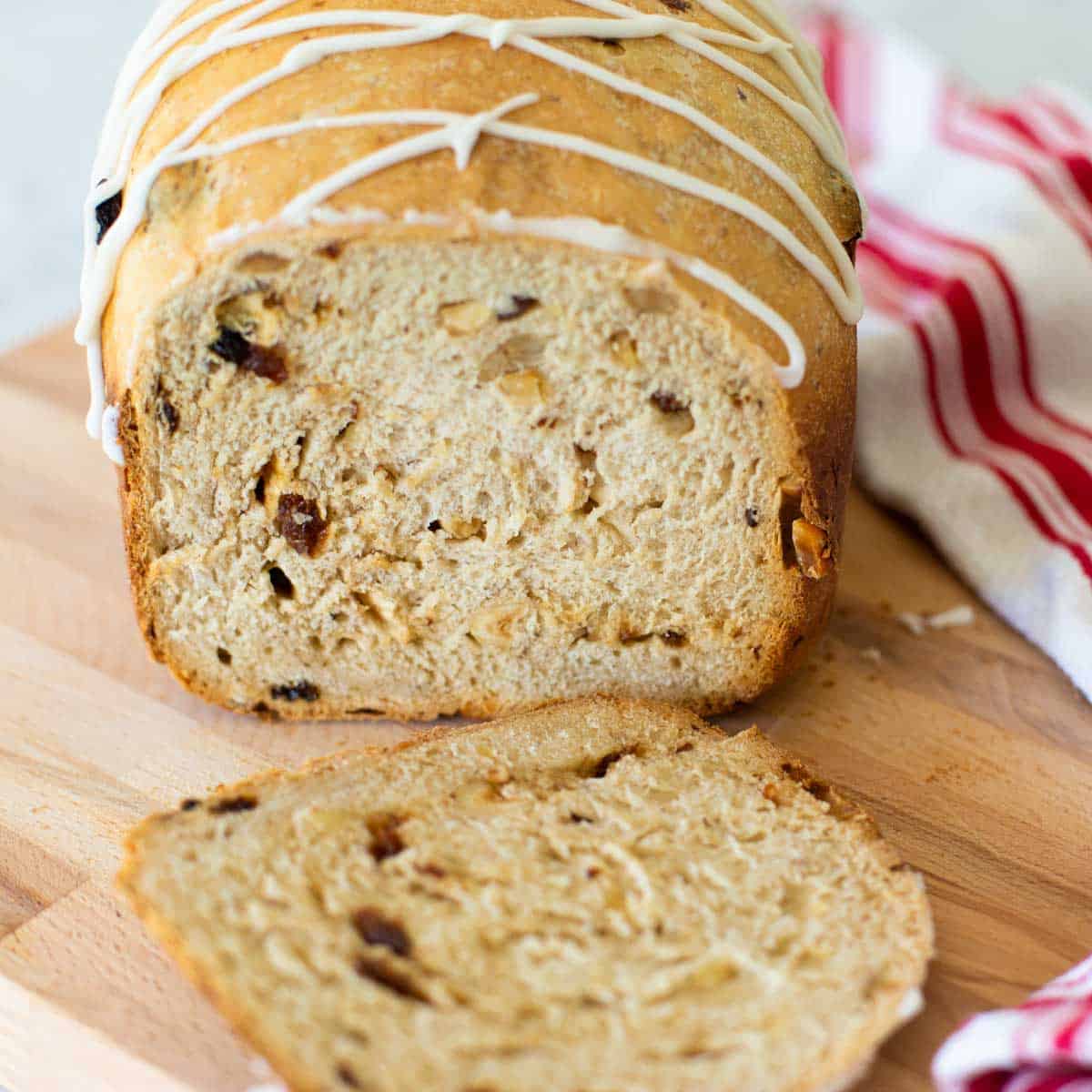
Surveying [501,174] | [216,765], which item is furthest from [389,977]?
[501,174]

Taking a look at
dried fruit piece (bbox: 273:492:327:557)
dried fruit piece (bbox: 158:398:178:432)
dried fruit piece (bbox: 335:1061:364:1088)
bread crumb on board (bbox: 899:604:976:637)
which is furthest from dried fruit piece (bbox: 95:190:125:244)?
bread crumb on board (bbox: 899:604:976:637)

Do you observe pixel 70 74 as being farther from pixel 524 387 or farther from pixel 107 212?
pixel 524 387

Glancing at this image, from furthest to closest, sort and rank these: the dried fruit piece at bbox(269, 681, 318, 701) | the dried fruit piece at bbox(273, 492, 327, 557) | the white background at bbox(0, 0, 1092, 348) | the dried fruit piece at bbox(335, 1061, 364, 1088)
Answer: the white background at bbox(0, 0, 1092, 348) < the dried fruit piece at bbox(269, 681, 318, 701) < the dried fruit piece at bbox(273, 492, 327, 557) < the dried fruit piece at bbox(335, 1061, 364, 1088)

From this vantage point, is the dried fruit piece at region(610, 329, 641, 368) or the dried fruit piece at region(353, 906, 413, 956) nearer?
the dried fruit piece at region(353, 906, 413, 956)

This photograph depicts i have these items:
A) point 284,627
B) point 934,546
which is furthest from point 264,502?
point 934,546

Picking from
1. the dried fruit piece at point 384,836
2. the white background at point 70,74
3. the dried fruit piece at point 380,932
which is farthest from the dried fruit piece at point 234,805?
the white background at point 70,74

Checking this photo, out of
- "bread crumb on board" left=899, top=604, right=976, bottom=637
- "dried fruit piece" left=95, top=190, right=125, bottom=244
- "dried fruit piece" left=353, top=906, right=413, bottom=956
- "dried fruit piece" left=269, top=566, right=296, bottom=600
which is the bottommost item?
"dried fruit piece" left=353, top=906, right=413, bottom=956

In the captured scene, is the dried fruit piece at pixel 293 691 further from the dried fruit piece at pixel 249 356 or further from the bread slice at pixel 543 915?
the dried fruit piece at pixel 249 356

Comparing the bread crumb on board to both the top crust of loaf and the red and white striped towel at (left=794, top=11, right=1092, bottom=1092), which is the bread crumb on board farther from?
the top crust of loaf

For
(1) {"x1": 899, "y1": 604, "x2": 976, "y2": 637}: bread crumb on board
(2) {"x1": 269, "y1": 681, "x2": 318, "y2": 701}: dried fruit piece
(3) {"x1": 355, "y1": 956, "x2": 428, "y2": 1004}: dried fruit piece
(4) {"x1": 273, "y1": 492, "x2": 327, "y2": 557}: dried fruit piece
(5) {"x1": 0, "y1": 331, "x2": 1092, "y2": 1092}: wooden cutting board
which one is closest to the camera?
(3) {"x1": 355, "y1": 956, "x2": 428, "y2": 1004}: dried fruit piece
